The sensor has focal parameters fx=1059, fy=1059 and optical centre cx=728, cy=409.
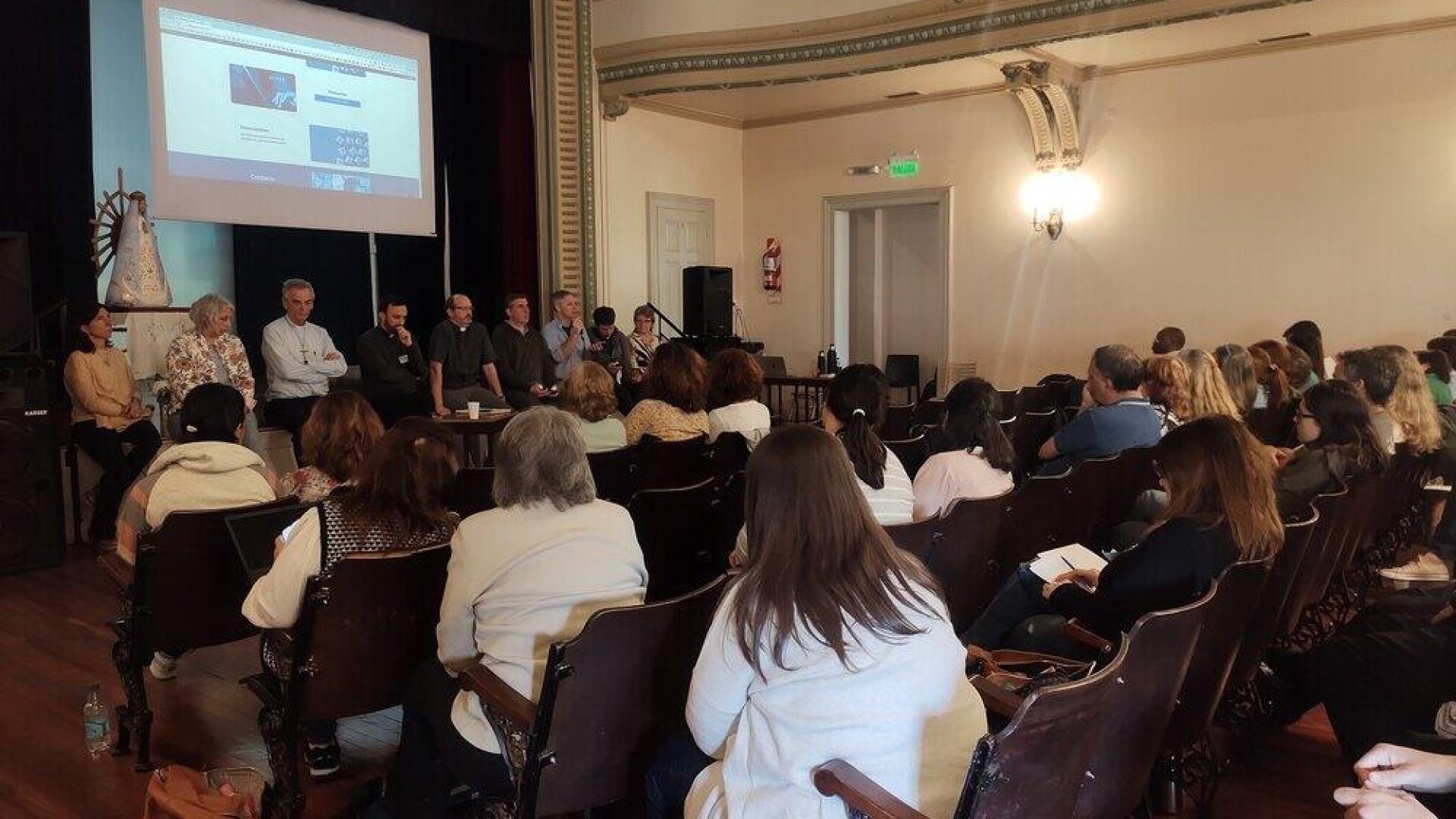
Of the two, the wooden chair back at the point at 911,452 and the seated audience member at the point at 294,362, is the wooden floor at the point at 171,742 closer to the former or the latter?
the wooden chair back at the point at 911,452

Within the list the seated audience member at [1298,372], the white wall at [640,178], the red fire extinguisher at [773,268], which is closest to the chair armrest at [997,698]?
the seated audience member at [1298,372]

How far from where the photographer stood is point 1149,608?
8.19 ft

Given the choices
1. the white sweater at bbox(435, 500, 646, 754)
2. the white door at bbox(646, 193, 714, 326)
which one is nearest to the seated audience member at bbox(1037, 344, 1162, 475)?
the white sweater at bbox(435, 500, 646, 754)

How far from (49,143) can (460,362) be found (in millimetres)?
2727

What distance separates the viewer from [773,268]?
10.8m

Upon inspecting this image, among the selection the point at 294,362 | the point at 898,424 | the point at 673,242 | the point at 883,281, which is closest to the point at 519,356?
the point at 294,362

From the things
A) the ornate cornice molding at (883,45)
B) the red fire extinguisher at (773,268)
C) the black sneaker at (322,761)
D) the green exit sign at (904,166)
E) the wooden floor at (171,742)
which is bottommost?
the wooden floor at (171,742)

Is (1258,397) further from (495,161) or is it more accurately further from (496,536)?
(495,161)

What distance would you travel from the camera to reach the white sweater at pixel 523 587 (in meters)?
2.17

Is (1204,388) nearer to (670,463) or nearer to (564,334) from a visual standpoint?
(670,463)

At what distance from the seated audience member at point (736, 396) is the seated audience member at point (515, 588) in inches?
89.0

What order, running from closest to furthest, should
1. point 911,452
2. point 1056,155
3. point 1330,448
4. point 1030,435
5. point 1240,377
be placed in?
point 1330,448, point 911,452, point 1240,377, point 1030,435, point 1056,155

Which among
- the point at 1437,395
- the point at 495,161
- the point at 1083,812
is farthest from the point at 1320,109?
the point at 1083,812

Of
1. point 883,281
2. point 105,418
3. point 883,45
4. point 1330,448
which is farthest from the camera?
point 883,281
